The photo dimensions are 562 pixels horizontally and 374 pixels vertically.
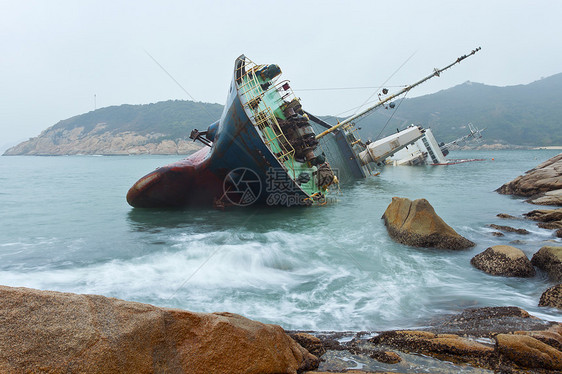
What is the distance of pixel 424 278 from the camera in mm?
8141

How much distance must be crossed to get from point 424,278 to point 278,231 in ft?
20.7

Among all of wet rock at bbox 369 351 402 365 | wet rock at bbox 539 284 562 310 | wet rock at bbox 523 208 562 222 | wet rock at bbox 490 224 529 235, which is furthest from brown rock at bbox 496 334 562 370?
wet rock at bbox 523 208 562 222

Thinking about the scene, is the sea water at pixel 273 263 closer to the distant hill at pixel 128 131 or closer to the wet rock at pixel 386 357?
the wet rock at pixel 386 357

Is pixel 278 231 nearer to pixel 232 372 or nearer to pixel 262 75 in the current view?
pixel 262 75

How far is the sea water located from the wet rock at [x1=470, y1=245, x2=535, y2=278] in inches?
7.4

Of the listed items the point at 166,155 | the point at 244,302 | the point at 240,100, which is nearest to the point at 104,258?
the point at 244,302

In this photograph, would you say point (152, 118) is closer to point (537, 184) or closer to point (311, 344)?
point (537, 184)

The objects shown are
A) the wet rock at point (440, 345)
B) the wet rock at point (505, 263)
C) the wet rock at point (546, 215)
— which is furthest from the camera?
the wet rock at point (546, 215)

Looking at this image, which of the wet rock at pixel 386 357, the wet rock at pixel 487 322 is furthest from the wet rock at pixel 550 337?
the wet rock at pixel 386 357

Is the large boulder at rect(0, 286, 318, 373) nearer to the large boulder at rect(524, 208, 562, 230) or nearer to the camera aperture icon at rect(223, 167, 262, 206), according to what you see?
the camera aperture icon at rect(223, 167, 262, 206)

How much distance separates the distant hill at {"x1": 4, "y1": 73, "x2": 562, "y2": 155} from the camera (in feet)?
426

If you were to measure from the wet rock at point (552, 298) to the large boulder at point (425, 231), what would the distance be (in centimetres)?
386

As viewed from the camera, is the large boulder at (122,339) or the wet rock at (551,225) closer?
the large boulder at (122,339)

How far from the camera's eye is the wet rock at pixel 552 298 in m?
6.01
